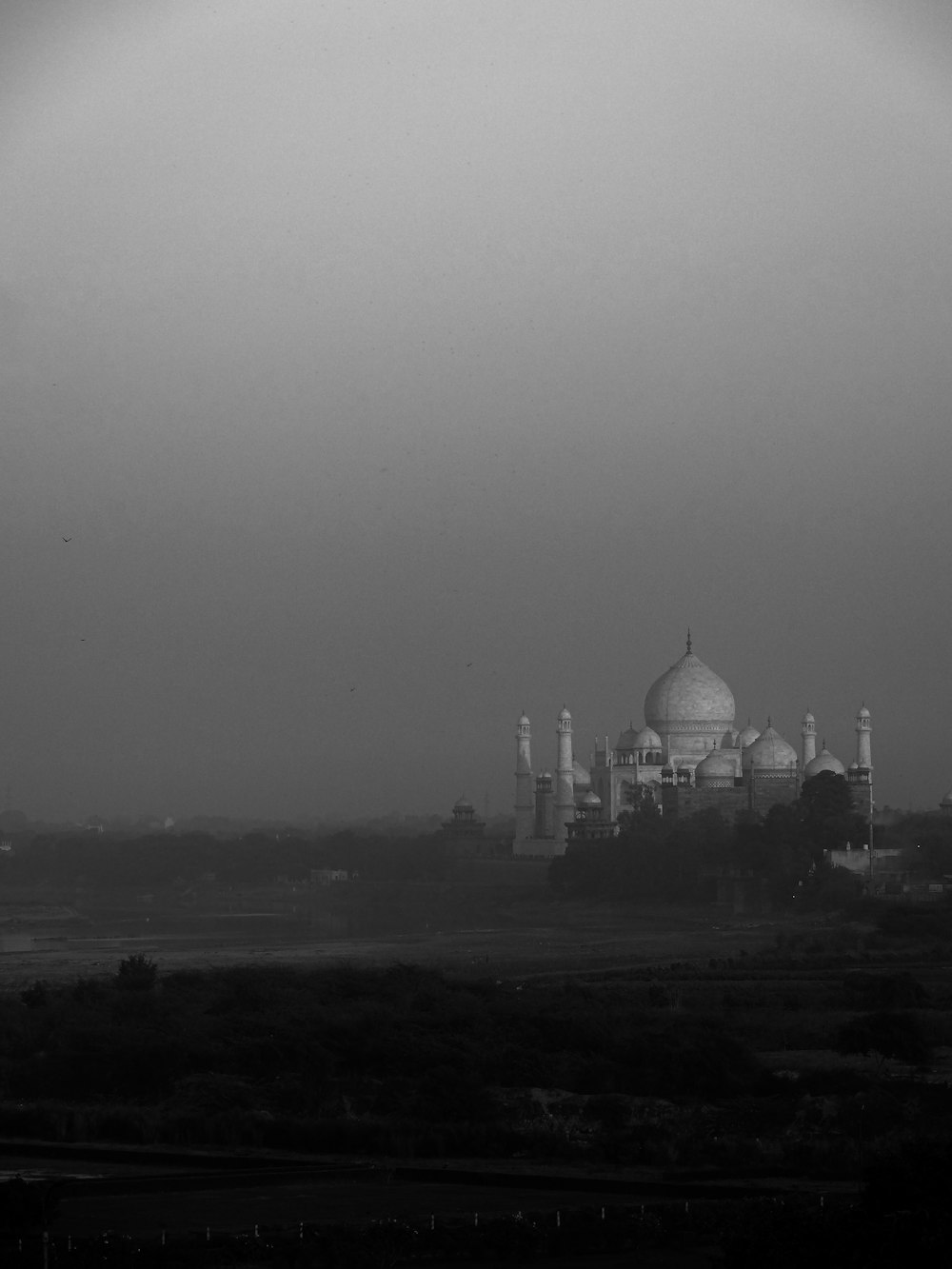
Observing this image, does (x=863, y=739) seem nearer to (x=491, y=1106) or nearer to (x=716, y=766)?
(x=716, y=766)

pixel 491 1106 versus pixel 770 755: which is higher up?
pixel 770 755

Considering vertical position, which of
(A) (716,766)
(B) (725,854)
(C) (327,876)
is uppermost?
(A) (716,766)

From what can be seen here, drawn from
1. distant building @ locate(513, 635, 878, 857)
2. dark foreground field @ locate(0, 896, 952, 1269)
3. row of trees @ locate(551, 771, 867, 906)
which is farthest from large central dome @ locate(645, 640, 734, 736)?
dark foreground field @ locate(0, 896, 952, 1269)

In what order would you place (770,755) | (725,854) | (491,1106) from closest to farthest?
(491,1106) → (725,854) → (770,755)

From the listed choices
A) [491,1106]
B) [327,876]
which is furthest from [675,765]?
[491,1106]

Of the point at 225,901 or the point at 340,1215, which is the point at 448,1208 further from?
the point at 225,901

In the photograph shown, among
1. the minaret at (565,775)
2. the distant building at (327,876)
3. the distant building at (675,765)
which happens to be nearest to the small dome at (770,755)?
the distant building at (675,765)
